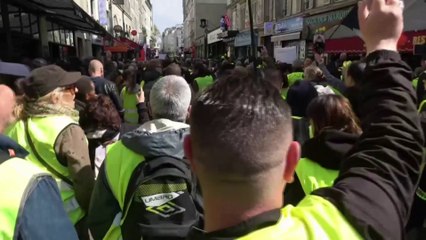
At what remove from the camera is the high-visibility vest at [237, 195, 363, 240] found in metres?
1.16

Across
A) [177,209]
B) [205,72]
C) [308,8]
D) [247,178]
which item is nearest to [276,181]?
[247,178]

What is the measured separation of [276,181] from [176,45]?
425ft

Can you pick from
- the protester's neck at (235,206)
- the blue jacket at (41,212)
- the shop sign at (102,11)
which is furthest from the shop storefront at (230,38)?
the protester's neck at (235,206)

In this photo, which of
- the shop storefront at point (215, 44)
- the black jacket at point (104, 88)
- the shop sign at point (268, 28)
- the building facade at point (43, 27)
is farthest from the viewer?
the shop storefront at point (215, 44)

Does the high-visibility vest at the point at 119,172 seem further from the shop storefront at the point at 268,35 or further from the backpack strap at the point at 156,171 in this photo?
the shop storefront at the point at 268,35

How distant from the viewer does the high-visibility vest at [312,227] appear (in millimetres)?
1163

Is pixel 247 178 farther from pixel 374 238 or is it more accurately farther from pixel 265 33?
pixel 265 33

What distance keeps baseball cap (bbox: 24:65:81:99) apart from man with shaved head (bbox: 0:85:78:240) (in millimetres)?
1377

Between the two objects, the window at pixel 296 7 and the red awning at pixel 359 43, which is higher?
the window at pixel 296 7

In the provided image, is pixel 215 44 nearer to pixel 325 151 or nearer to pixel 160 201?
pixel 325 151

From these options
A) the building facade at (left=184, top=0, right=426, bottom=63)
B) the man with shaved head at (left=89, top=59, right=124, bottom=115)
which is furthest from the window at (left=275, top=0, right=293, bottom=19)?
the man with shaved head at (left=89, top=59, right=124, bottom=115)

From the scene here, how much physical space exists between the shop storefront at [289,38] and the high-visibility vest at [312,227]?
1798cm

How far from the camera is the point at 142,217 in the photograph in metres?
2.31

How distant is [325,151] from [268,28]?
2924 cm
